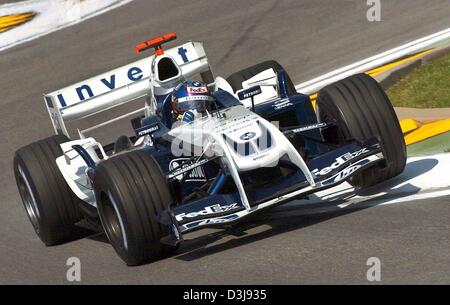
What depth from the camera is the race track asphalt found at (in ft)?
23.0

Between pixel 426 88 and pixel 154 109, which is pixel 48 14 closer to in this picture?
pixel 426 88

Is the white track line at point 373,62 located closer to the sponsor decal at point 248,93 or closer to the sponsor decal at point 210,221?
the sponsor decal at point 248,93

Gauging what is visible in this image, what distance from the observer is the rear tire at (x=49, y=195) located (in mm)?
9539

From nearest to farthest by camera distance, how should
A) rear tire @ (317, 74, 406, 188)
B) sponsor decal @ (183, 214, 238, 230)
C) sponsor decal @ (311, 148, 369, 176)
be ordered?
sponsor decal @ (183, 214, 238, 230), sponsor decal @ (311, 148, 369, 176), rear tire @ (317, 74, 406, 188)

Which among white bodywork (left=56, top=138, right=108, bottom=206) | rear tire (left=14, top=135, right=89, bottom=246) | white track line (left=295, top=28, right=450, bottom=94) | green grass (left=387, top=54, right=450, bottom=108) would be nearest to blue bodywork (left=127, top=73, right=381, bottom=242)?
white bodywork (left=56, top=138, right=108, bottom=206)

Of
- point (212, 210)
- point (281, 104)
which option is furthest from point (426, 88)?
point (212, 210)

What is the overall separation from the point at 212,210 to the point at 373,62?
6918 millimetres

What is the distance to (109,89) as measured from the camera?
10.7m

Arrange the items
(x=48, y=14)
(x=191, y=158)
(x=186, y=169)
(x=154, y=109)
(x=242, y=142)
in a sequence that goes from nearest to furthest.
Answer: (x=242, y=142), (x=186, y=169), (x=191, y=158), (x=154, y=109), (x=48, y=14)

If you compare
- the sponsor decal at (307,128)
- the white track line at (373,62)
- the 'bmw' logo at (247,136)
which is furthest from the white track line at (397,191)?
the white track line at (373,62)

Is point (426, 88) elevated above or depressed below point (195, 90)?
below

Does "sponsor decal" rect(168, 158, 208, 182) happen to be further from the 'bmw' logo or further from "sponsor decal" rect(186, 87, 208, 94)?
"sponsor decal" rect(186, 87, 208, 94)

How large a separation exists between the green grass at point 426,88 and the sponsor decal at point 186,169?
358 cm

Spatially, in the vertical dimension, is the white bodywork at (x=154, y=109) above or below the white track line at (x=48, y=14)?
below
